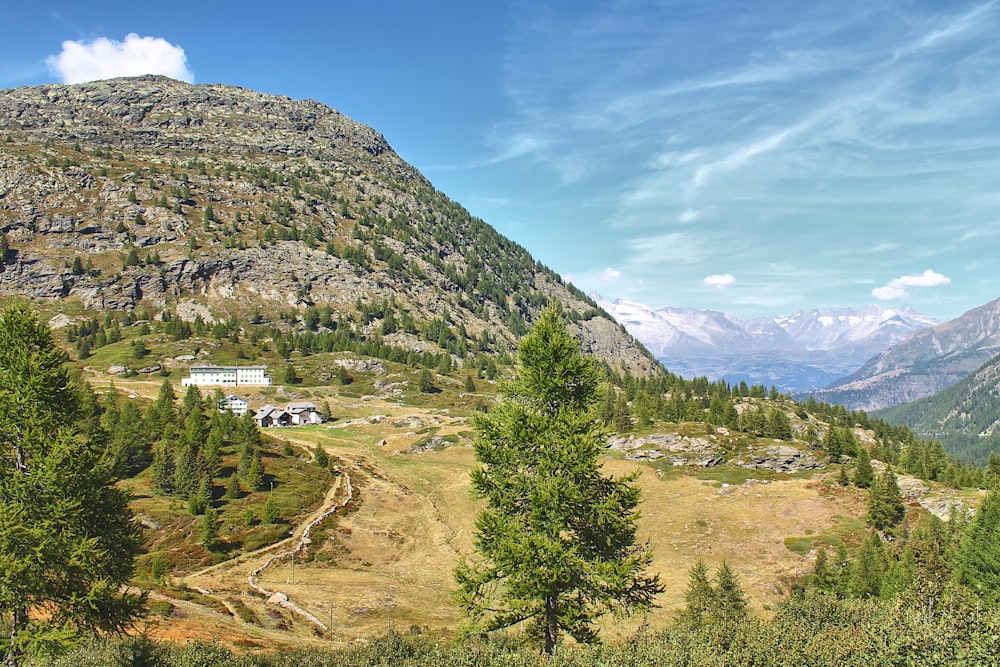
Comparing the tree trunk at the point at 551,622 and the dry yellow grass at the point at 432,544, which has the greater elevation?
the tree trunk at the point at 551,622

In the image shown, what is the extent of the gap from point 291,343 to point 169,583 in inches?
5949

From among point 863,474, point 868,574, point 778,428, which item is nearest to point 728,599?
point 868,574

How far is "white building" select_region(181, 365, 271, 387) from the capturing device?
479 ft

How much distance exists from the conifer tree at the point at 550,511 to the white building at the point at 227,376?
148m

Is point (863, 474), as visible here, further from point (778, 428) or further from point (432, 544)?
point (432, 544)

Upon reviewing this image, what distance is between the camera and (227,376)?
149 m

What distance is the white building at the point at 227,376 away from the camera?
479 ft

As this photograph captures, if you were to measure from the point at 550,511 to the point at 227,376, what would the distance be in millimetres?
153245

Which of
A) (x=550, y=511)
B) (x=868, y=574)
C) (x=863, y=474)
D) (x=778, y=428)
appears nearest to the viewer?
(x=550, y=511)

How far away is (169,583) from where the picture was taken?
4097 cm

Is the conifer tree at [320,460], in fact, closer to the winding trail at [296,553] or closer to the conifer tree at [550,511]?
the winding trail at [296,553]

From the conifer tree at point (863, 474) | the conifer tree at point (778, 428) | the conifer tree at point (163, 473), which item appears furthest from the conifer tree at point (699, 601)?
the conifer tree at point (778, 428)

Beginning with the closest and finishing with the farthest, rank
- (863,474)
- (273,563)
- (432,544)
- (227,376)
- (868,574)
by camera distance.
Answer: (868,574)
(273,563)
(432,544)
(863,474)
(227,376)

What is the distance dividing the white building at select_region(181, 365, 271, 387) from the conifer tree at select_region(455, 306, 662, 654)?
5837 inches
